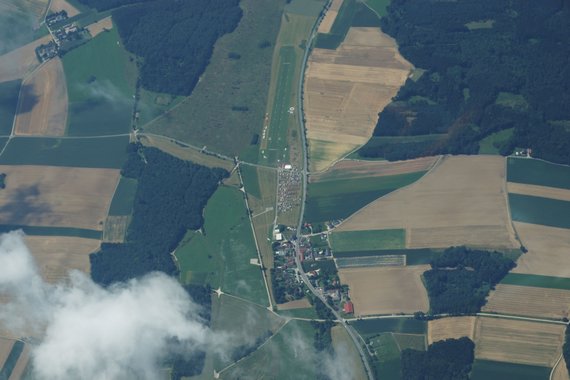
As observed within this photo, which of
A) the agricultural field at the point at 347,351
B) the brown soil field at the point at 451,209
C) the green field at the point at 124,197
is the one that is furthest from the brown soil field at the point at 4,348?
the brown soil field at the point at 451,209

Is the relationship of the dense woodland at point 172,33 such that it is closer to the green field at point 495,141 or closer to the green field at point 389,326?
the green field at point 495,141

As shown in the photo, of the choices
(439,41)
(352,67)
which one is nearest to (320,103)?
(352,67)

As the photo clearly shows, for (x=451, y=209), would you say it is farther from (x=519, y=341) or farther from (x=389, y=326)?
(x=519, y=341)

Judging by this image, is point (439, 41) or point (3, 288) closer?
point (3, 288)

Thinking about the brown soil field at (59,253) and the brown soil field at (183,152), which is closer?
the brown soil field at (59,253)

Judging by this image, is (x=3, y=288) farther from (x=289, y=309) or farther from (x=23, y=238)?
(x=289, y=309)

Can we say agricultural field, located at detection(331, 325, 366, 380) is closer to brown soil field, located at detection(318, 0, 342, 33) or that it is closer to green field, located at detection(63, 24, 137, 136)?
green field, located at detection(63, 24, 137, 136)

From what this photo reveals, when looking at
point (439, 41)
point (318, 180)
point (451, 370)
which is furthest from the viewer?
point (439, 41)
